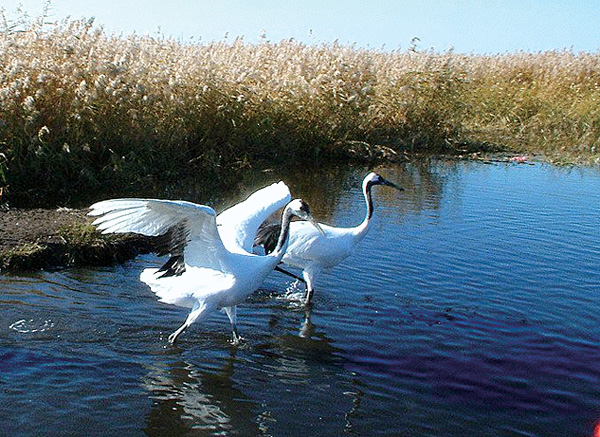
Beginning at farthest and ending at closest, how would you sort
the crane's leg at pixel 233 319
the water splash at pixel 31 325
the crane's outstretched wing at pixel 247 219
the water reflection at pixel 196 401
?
the crane's outstretched wing at pixel 247 219, the crane's leg at pixel 233 319, the water splash at pixel 31 325, the water reflection at pixel 196 401

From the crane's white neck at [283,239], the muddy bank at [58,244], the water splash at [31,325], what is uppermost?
the crane's white neck at [283,239]

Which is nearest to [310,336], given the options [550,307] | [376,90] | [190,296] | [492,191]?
[190,296]

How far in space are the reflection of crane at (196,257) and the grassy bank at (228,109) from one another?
3.43 metres

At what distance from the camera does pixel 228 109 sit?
38.7ft

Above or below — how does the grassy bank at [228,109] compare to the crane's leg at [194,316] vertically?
above

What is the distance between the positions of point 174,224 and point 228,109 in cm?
669

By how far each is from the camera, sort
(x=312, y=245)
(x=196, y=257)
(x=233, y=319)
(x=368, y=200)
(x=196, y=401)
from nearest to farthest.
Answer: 1. (x=196, y=401)
2. (x=196, y=257)
3. (x=233, y=319)
4. (x=312, y=245)
5. (x=368, y=200)

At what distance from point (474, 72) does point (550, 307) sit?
15831 mm

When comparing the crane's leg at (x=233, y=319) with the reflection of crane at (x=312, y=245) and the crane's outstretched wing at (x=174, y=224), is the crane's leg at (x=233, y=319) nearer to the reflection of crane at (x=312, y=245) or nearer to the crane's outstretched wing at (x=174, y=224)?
the crane's outstretched wing at (x=174, y=224)

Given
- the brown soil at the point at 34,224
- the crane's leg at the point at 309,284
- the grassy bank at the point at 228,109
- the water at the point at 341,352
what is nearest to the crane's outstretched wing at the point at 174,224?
the water at the point at 341,352

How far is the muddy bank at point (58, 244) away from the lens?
266 inches

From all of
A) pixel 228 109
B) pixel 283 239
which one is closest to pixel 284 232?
pixel 283 239

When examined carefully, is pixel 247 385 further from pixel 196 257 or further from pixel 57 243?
pixel 57 243

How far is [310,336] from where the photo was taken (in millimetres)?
5965
